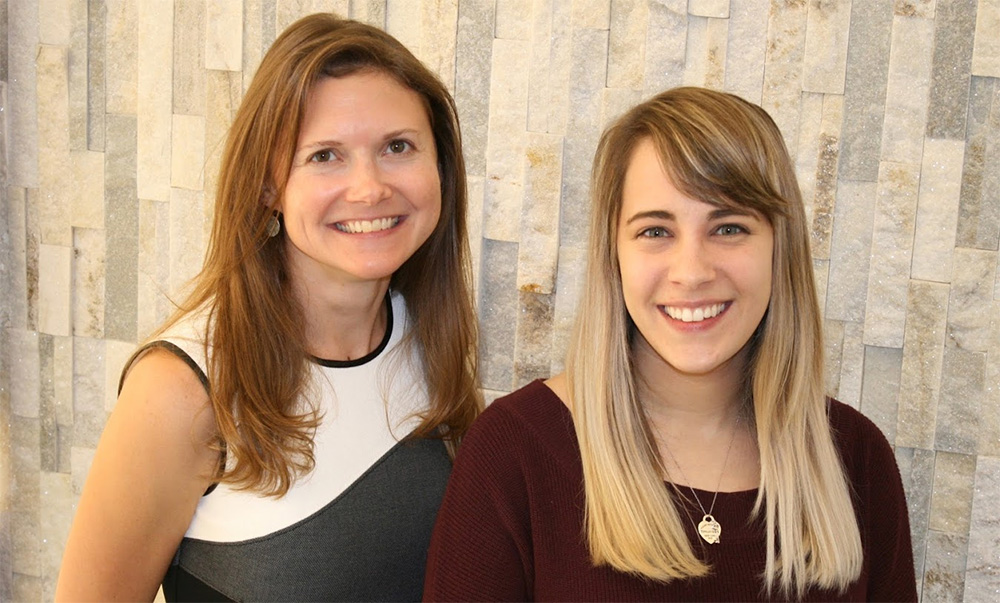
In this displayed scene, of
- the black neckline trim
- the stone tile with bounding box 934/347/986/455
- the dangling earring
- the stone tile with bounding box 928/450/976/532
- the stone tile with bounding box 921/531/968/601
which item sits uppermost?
the dangling earring

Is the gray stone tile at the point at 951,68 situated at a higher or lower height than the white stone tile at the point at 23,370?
higher

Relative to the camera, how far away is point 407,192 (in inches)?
65.7

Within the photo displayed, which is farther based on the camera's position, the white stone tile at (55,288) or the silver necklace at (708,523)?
the white stone tile at (55,288)

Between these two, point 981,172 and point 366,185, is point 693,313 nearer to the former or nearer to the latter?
point 366,185

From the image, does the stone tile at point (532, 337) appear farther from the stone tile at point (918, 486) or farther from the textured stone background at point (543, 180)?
the stone tile at point (918, 486)

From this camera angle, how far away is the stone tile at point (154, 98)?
248 cm

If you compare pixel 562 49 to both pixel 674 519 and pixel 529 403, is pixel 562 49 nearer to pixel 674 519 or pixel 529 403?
pixel 529 403

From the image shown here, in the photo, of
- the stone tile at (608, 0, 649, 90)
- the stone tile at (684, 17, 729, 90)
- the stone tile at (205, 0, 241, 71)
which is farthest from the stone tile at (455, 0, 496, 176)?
the stone tile at (205, 0, 241, 71)

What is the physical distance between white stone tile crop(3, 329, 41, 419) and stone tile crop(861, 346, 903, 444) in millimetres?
2121

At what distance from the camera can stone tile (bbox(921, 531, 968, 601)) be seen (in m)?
2.14

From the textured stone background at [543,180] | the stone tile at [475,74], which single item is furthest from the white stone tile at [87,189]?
the stone tile at [475,74]

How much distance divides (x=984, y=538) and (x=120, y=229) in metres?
2.20

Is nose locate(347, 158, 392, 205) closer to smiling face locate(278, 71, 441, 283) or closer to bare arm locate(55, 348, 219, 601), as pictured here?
smiling face locate(278, 71, 441, 283)

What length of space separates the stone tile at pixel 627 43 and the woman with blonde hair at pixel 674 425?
0.65 meters
